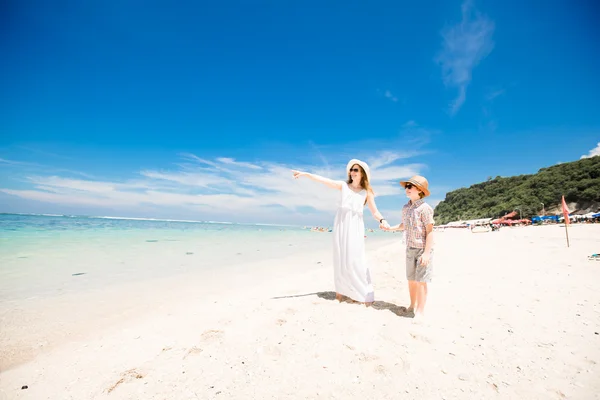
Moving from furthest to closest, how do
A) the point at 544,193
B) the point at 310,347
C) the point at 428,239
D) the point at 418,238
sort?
the point at 544,193 → the point at 418,238 → the point at 428,239 → the point at 310,347

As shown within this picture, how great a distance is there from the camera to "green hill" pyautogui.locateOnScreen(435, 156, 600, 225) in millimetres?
52281

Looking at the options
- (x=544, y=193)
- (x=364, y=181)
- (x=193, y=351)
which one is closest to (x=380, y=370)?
(x=193, y=351)

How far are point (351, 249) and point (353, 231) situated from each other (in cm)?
29

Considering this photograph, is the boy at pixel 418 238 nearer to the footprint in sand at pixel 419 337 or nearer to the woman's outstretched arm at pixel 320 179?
the footprint in sand at pixel 419 337

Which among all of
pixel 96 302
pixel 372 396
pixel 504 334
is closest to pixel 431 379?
pixel 372 396

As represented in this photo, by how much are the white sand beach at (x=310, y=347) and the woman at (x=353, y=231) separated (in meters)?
0.29

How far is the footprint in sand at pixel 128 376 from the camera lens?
90.0 inches

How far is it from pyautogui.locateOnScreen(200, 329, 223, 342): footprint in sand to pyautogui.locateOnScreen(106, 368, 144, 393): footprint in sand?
726mm

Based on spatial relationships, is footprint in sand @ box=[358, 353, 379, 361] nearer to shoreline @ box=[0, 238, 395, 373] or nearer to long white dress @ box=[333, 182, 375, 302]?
long white dress @ box=[333, 182, 375, 302]

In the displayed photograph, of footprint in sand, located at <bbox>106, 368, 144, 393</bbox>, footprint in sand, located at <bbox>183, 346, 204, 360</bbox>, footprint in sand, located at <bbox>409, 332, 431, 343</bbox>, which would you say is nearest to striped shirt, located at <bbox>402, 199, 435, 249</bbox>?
footprint in sand, located at <bbox>409, 332, 431, 343</bbox>

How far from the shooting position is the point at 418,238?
3639 millimetres

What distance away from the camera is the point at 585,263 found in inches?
283

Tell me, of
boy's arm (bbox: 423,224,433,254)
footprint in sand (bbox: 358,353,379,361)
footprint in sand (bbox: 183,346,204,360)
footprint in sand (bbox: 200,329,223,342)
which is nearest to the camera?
footprint in sand (bbox: 358,353,379,361)

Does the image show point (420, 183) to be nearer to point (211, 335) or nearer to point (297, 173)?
point (297, 173)
